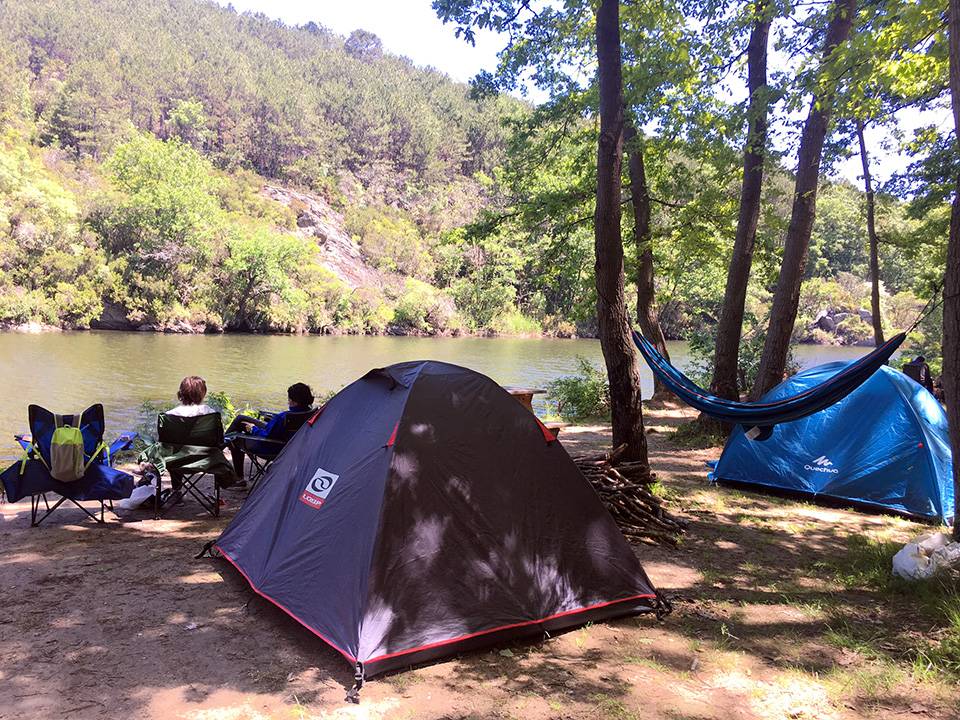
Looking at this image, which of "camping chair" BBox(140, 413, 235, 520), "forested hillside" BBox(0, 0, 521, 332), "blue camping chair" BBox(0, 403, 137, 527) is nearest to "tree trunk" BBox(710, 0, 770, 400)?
"forested hillside" BBox(0, 0, 521, 332)

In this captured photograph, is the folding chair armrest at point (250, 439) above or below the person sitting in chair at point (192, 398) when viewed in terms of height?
below

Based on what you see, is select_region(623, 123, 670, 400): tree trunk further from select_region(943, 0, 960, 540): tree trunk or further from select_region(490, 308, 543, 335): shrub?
select_region(490, 308, 543, 335): shrub

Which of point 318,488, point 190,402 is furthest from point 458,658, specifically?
point 190,402

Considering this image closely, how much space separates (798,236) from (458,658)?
24.0ft

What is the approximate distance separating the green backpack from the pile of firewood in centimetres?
345

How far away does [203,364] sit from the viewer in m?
23.0

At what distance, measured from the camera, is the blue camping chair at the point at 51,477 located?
455 centimetres

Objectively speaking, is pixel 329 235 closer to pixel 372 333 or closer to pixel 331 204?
pixel 331 204

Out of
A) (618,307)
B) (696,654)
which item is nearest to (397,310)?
(618,307)

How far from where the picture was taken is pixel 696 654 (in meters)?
3.16

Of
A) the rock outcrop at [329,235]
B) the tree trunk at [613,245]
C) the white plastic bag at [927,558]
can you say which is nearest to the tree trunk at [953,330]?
the white plastic bag at [927,558]

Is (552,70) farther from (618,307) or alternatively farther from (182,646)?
(182,646)

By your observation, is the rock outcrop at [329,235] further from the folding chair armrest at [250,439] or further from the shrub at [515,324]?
the folding chair armrest at [250,439]

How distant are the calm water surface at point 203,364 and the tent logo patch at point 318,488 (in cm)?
837
